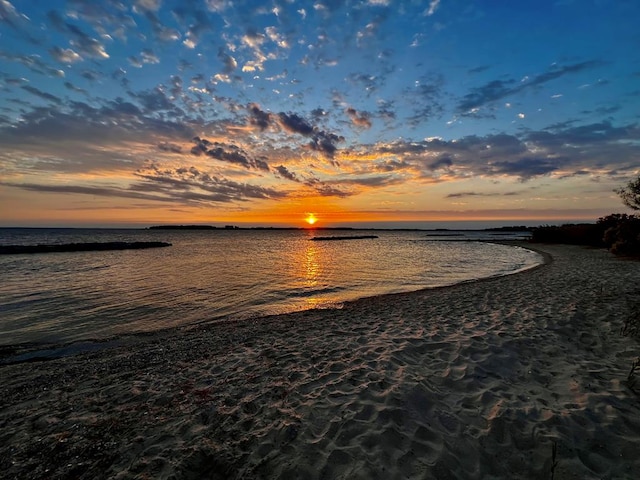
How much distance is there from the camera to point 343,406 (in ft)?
17.6

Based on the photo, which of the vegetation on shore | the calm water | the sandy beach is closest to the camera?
the sandy beach

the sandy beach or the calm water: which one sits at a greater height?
the sandy beach

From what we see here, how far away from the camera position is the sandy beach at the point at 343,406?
13.5 feet

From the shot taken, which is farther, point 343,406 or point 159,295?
point 159,295

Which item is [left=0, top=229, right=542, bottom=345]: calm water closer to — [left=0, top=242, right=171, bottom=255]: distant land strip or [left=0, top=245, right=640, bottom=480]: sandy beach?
[left=0, top=245, right=640, bottom=480]: sandy beach

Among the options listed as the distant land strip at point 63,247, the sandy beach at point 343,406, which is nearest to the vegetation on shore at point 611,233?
the sandy beach at point 343,406

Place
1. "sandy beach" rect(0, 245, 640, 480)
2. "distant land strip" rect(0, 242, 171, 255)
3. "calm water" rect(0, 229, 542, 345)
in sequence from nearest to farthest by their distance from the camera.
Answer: "sandy beach" rect(0, 245, 640, 480) < "calm water" rect(0, 229, 542, 345) < "distant land strip" rect(0, 242, 171, 255)

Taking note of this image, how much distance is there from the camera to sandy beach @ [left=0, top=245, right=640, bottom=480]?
13.5ft

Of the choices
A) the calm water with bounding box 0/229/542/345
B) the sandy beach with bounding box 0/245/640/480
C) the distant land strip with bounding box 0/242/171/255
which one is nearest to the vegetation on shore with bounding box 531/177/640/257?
the calm water with bounding box 0/229/542/345

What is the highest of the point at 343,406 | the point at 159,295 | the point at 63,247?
the point at 343,406

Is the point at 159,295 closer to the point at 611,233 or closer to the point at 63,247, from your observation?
the point at 611,233

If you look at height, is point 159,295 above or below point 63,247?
below

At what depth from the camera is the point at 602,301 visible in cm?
1165

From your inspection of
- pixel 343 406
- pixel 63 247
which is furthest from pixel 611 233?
pixel 63 247
